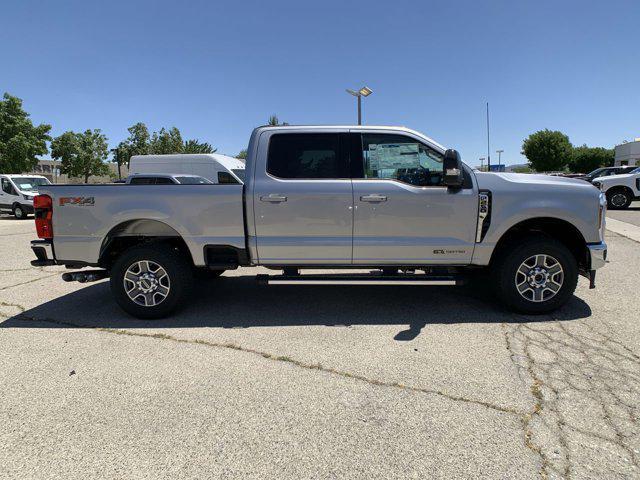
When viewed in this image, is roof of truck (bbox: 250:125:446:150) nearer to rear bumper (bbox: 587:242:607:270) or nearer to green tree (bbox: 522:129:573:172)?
rear bumper (bbox: 587:242:607:270)

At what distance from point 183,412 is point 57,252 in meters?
2.84

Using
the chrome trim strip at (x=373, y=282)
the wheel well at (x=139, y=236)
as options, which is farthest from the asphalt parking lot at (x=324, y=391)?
the wheel well at (x=139, y=236)

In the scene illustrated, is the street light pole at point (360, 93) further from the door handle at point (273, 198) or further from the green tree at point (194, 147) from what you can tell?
the green tree at point (194, 147)

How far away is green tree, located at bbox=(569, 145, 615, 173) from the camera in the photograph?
6116cm

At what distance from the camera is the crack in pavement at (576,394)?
90.4 inches

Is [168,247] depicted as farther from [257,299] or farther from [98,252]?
[257,299]

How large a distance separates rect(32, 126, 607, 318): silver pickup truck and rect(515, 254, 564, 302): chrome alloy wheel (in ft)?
0.05

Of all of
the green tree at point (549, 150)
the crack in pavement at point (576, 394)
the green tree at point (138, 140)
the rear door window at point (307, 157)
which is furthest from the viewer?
the green tree at point (549, 150)

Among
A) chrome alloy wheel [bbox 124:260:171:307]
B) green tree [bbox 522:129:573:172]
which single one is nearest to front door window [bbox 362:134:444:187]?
chrome alloy wheel [bbox 124:260:171:307]

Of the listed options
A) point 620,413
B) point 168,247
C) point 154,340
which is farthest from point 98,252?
point 620,413

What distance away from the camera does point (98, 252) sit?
14.9 feet

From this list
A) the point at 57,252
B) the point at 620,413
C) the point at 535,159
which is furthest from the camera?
the point at 535,159

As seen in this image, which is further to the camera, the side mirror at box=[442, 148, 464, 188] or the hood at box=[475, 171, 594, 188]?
the hood at box=[475, 171, 594, 188]

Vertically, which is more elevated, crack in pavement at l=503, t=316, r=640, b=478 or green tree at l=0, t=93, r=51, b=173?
green tree at l=0, t=93, r=51, b=173
